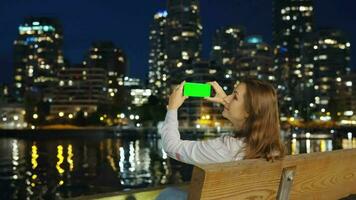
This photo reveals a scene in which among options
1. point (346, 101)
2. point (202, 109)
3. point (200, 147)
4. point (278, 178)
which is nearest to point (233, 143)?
point (200, 147)

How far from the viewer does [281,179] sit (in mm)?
3434

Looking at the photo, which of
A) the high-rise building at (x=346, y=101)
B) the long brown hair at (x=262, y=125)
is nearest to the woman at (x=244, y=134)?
the long brown hair at (x=262, y=125)

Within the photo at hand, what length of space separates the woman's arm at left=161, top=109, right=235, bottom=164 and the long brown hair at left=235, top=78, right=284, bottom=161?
0.56 feet

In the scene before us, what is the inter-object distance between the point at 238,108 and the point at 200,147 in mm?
415

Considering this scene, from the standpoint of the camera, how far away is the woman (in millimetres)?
3447

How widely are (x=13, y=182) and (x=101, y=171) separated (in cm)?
770

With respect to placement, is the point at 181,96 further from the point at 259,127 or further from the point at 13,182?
the point at 13,182

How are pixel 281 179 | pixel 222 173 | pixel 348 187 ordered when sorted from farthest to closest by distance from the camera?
pixel 348 187, pixel 281 179, pixel 222 173

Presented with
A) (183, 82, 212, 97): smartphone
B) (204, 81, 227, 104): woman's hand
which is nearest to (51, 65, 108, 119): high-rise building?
(204, 81, 227, 104): woman's hand

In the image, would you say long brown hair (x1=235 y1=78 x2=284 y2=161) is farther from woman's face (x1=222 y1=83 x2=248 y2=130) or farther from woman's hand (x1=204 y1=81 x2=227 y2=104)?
woman's hand (x1=204 y1=81 x2=227 y2=104)

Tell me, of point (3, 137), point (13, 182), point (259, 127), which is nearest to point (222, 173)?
point (259, 127)

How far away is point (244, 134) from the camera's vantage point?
3529mm

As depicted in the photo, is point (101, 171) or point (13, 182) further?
point (101, 171)

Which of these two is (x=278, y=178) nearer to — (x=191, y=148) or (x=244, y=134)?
(x=244, y=134)
